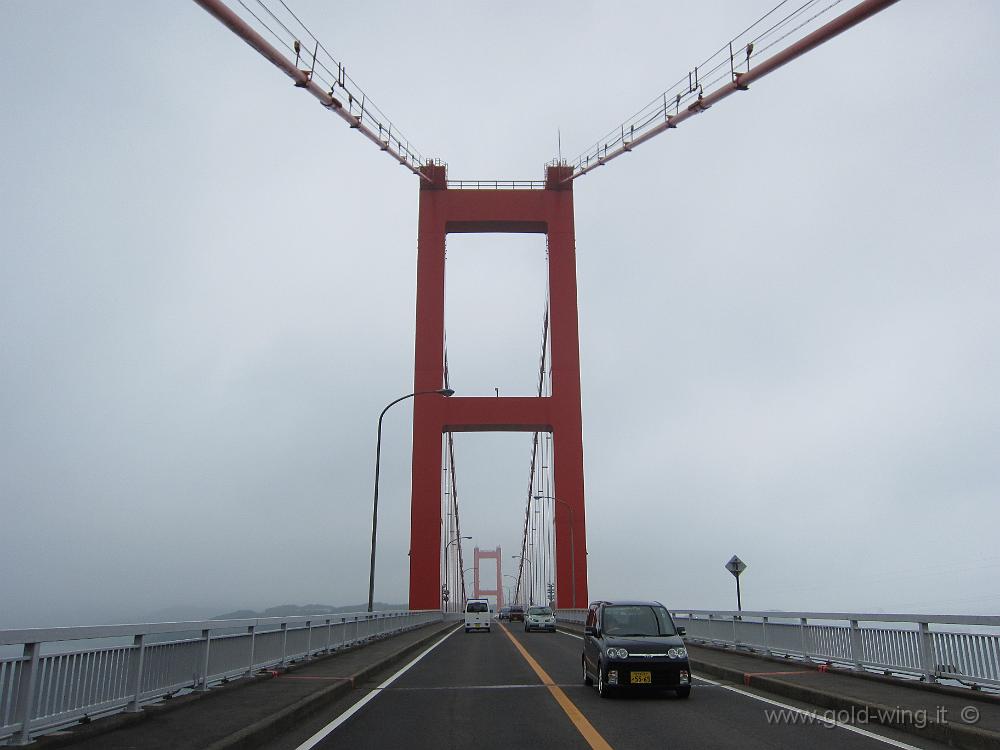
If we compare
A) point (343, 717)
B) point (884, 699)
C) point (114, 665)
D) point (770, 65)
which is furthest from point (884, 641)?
point (770, 65)

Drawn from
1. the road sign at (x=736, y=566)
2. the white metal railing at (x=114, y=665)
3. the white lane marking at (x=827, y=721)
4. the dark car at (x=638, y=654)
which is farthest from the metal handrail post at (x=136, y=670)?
the road sign at (x=736, y=566)

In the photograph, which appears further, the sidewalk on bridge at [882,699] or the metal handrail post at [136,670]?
the metal handrail post at [136,670]

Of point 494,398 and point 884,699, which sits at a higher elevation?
point 494,398

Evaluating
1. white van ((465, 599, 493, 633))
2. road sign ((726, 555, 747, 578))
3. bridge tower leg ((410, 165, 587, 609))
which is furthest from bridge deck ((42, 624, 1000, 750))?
bridge tower leg ((410, 165, 587, 609))

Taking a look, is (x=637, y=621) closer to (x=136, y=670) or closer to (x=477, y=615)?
(x=136, y=670)

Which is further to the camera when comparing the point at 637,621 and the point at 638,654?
the point at 637,621

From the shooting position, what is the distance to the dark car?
36.1ft

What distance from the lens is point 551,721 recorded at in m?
8.99

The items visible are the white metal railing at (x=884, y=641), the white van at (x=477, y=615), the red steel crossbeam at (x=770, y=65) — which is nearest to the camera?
the white metal railing at (x=884, y=641)

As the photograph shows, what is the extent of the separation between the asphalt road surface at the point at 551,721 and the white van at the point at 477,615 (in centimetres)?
2290

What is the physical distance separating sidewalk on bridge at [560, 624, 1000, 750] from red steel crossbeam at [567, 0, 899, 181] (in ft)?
80.4

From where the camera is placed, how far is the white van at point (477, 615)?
36406 mm

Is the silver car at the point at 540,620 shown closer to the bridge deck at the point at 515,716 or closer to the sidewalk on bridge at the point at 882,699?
the sidewalk on bridge at the point at 882,699

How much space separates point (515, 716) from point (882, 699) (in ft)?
14.5
